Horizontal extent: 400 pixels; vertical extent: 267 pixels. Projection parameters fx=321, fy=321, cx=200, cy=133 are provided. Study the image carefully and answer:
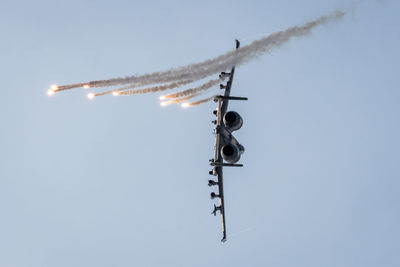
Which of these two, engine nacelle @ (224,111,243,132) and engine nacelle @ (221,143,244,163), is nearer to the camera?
engine nacelle @ (221,143,244,163)

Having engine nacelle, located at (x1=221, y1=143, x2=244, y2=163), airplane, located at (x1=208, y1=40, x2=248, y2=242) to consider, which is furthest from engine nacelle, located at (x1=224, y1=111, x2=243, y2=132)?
engine nacelle, located at (x1=221, y1=143, x2=244, y2=163)

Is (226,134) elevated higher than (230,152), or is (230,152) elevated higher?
(226,134)

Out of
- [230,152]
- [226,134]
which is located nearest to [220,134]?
[226,134]

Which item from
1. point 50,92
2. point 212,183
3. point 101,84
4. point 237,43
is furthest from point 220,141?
point 50,92

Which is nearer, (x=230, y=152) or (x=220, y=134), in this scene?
(x=230, y=152)

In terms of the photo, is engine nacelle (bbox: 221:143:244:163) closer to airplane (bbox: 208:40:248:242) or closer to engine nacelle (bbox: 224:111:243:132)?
airplane (bbox: 208:40:248:242)

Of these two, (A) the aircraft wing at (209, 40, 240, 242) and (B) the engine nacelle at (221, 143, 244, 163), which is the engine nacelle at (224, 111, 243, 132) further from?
(B) the engine nacelle at (221, 143, 244, 163)

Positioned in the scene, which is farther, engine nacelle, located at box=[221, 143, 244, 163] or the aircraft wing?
the aircraft wing

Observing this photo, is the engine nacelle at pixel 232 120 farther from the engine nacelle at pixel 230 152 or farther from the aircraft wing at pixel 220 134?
the engine nacelle at pixel 230 152

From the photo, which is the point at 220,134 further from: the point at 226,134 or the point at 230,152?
the point at 230,152

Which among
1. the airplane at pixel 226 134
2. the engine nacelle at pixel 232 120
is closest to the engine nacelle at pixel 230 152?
the airplane at pixel 226 134

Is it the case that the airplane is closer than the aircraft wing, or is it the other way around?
the airplane

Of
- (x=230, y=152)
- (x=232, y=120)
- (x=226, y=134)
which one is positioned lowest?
(x=230, y=152)

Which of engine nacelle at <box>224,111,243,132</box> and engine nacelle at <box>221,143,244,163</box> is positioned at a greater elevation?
engine nacelle at <box>224,111,243,132</box>
